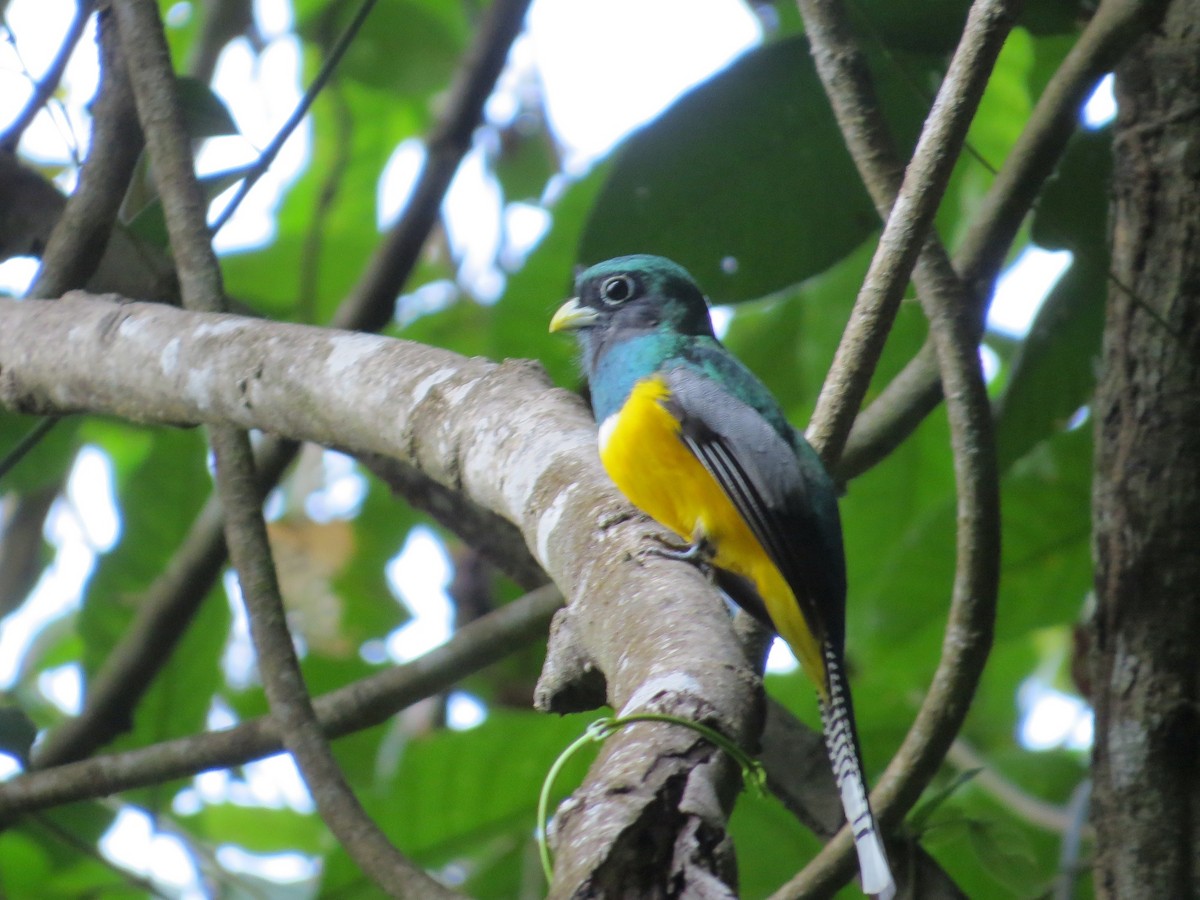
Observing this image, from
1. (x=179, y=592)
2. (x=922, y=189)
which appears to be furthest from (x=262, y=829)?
(x=922, y=189)

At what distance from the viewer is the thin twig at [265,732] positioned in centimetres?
293

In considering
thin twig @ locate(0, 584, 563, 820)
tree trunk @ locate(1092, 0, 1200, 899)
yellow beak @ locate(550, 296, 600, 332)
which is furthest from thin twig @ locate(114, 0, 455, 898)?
tree trunk @ locate(1092, 0, 1200, 899)

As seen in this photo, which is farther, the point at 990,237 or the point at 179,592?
the point at 179,592

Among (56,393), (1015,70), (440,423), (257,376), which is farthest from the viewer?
(1015,70)

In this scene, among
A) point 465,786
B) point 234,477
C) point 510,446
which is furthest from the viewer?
point 465,786

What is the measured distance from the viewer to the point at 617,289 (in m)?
3.35

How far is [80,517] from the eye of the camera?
17.8 ft

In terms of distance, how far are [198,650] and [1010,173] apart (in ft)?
8.75

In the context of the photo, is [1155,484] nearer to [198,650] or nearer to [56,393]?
[56,393]

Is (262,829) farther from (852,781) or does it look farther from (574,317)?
(852,781)

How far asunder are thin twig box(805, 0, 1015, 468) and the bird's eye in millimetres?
1161

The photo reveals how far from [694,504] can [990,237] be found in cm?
91

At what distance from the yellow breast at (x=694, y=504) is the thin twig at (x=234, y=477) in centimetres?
72

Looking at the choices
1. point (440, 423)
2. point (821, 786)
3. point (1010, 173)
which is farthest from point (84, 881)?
point (1010, 173)
